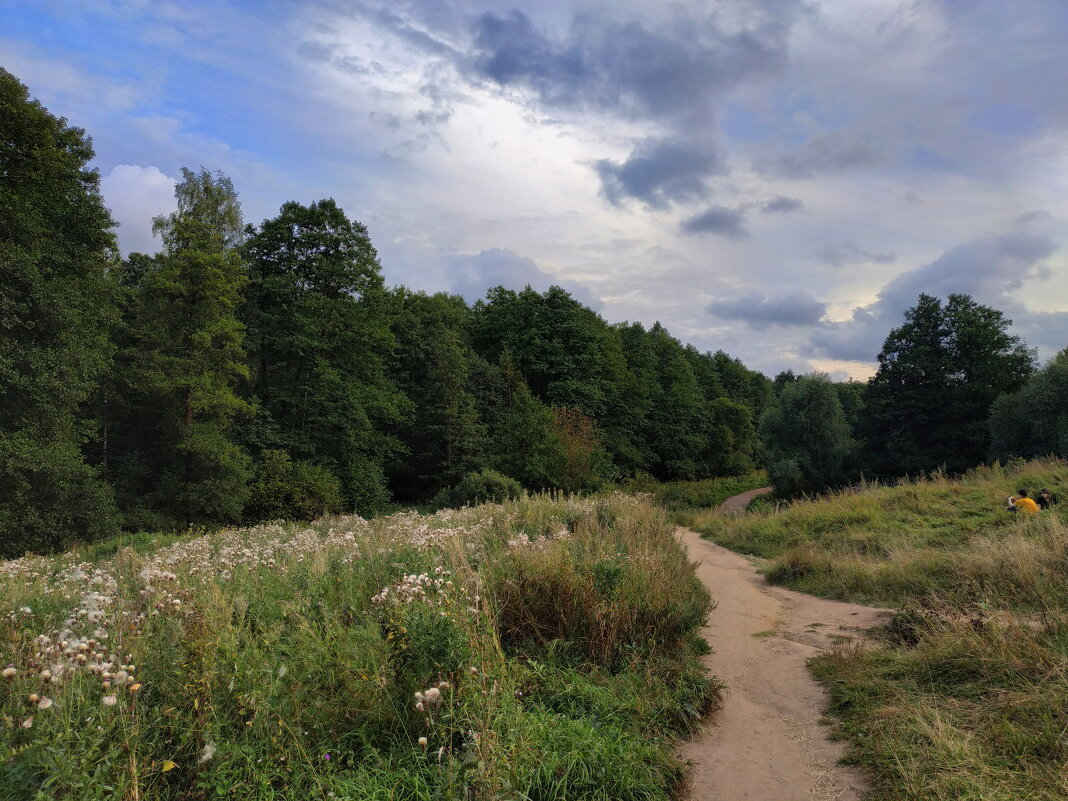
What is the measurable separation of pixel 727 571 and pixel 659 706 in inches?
298

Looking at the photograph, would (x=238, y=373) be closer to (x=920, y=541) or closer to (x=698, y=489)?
(x=920, y=541)

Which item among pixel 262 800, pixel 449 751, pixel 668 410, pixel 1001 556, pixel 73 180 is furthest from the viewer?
pixel 668 410

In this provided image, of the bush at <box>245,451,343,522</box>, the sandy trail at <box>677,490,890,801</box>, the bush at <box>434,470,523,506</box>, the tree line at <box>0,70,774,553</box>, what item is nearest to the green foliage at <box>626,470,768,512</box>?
the tree line at <box>0,70,774,553</box>

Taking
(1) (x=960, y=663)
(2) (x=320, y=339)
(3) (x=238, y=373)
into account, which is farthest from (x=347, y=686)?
(2) (x=320, y=339)

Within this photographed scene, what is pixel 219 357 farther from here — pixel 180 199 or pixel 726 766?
pixel 726 766

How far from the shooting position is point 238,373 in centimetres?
2514

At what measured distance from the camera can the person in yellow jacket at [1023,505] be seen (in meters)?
11.2

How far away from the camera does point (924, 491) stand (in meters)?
14.9

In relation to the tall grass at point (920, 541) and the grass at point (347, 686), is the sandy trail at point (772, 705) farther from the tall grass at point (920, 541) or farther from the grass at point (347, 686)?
the tall grass at point (920, 541)

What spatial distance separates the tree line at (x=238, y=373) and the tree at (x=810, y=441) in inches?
432

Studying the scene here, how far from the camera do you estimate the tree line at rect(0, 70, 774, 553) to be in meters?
18.4

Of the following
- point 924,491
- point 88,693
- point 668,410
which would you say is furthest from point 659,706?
point 668,410

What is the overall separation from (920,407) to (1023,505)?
90.3ft

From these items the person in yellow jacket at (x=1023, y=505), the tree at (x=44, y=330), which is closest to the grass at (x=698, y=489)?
the person in yellow jacket at (x=1023, y=505)
